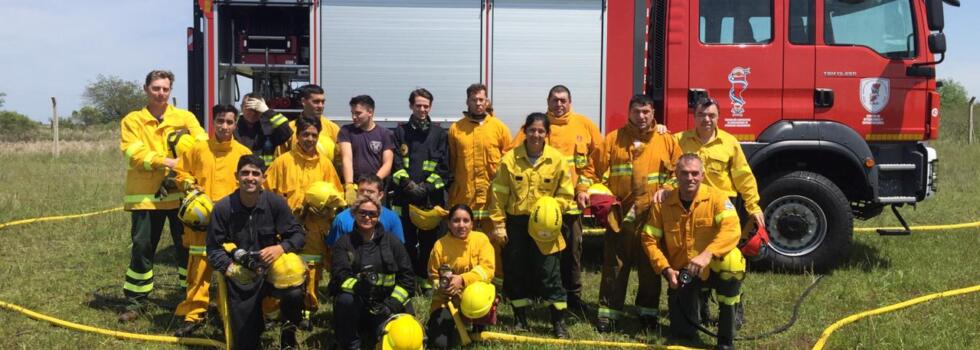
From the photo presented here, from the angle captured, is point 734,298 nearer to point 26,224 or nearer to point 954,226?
point 954,226

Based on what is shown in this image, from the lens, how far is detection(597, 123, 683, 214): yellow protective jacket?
5180 millimetres

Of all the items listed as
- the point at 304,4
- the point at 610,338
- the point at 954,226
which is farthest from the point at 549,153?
the point at 954,226

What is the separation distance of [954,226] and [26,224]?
36.1 ft

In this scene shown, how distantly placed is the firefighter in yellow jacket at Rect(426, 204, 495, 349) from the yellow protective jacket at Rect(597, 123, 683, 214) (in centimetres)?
110

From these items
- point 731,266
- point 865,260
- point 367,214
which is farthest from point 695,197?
point 865,260

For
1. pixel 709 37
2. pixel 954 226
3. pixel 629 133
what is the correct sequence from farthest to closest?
pixel 954 226, pixel 709 37, pixel 629 133

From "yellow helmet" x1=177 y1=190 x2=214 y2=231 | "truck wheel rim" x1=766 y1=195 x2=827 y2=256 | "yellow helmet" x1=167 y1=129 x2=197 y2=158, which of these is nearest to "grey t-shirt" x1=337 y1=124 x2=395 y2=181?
"yellow helmet" x1=167 y1=129 x2=197 y2=158

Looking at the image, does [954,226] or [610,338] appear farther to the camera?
[954,226]

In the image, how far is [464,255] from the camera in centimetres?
477

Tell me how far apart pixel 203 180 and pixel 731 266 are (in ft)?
11.4

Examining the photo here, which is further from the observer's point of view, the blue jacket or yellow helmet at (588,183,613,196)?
yellow helmet at (588,183,613,196)

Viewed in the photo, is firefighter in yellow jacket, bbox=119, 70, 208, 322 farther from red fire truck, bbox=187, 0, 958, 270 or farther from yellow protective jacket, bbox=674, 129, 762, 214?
yellow protective jacket, bbox=674, 129, 762, 214

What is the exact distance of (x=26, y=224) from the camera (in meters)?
9.19

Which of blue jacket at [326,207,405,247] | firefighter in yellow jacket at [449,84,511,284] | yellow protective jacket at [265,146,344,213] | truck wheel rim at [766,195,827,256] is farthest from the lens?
truck wheel rim at [766,195,827,256]
